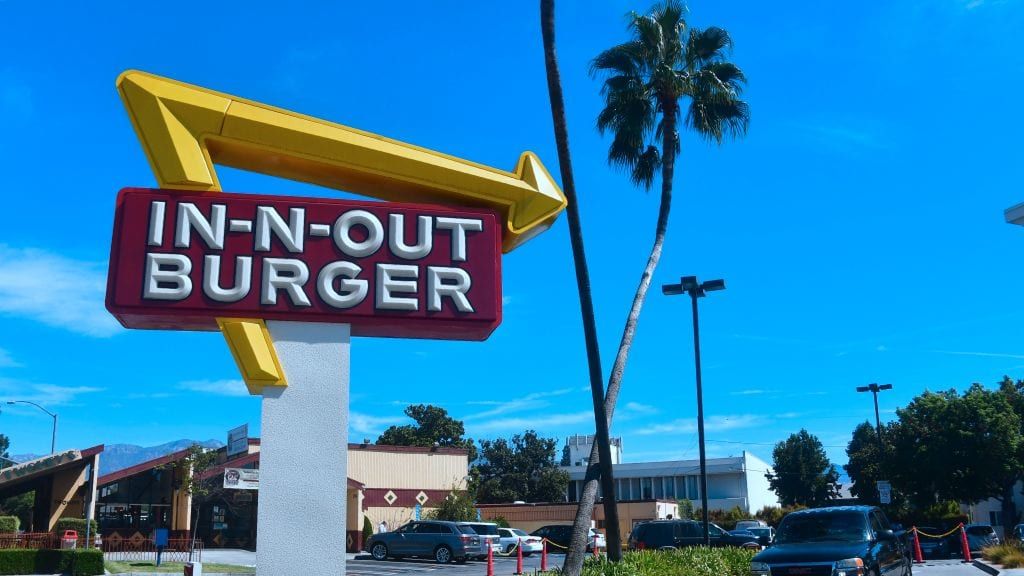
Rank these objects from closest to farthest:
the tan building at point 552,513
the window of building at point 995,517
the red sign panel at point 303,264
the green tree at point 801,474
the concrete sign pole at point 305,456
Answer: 1. the concrete sign pole at point 305,456
2. the red sign panel at point 303,264
3. the tan building at point 552,513
4. the window of building at point 995,517
5. the green tree at point 801,474

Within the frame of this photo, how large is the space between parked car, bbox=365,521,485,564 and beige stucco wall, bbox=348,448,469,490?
8705 mm

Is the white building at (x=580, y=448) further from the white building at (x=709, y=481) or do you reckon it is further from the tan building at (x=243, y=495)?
the tan building at (x=243, y=495)

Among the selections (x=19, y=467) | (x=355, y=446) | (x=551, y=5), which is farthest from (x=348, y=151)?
(x=355, y=446)

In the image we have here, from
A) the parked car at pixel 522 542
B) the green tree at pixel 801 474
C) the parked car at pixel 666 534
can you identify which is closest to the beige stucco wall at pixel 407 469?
the parked car at pixel 522 542

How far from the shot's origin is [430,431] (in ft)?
280

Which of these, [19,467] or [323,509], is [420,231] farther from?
[19,467]

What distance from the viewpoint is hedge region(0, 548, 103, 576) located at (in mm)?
23797

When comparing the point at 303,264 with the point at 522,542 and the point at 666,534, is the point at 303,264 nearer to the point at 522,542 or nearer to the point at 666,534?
the point at 666,534

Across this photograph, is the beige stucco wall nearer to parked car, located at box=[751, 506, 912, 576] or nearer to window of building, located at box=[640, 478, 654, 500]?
window of building, located at box=[640, 478, 654, 500]

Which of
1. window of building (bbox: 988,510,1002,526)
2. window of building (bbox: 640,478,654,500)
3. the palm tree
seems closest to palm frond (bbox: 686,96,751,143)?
the palm tree

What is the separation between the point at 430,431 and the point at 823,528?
240 ft

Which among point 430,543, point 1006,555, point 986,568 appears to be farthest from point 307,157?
point 430,543

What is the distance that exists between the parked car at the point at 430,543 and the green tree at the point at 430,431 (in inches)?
1909

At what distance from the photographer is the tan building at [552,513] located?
162 feet
